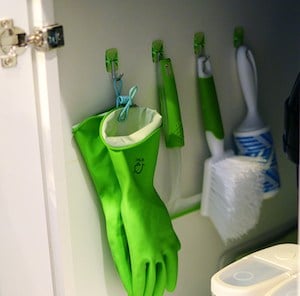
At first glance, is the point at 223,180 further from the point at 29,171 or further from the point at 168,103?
the point at 29,171

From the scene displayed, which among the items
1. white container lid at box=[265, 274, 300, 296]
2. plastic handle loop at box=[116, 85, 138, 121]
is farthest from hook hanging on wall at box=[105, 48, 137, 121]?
white container lid at box=[265, 274, 300, 296]

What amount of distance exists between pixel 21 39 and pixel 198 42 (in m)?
0.36

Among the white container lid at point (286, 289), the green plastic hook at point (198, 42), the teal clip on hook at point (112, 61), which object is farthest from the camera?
the green plastic hook at point (198, 42)

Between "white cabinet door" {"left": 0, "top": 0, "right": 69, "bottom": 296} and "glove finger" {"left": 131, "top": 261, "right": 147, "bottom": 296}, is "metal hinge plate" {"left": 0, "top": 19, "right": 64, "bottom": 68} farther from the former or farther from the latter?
"glove finger" {"left": 131, "top": 261, "right": 147, "bottom": 296}

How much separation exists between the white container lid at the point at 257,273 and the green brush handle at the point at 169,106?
239 millimetres

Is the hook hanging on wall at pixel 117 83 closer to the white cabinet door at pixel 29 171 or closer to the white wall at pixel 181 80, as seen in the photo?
the white wall at pixel 181 80

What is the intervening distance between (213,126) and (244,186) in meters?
0.12

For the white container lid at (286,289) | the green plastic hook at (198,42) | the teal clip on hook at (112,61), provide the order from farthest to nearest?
the green plastic hook at (198,42), the teal clip on hook at (112,61), the white container lid at (286,289)

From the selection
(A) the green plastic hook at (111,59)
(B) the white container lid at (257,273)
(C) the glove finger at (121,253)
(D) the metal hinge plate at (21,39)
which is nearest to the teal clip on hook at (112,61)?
(A) the green plastic hook at (111,59)

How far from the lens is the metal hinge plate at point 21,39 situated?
0.97 metres

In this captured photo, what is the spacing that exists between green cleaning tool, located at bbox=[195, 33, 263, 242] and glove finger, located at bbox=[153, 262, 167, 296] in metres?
0.17

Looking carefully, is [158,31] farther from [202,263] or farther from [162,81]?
[202,263]

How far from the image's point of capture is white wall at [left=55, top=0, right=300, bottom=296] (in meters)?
1.05

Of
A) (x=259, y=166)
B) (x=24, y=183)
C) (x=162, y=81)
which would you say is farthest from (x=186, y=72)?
(x=24, y=183)
